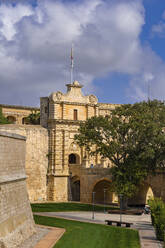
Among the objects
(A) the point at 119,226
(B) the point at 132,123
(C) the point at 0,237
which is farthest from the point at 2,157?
(B) the point at 132,123

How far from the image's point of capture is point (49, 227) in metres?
27.9

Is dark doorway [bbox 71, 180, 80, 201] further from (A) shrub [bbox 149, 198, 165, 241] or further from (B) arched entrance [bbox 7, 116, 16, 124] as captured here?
(A) shrub [bbox 149, 198, 165, 241]

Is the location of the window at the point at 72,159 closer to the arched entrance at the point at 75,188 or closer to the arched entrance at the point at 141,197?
the arched entrance at the point at 75,188

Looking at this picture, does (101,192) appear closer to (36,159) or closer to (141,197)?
(141,197)

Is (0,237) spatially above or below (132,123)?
below

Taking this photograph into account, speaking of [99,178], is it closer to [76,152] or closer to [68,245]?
[76,152]

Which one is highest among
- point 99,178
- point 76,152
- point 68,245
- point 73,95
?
point 73,95

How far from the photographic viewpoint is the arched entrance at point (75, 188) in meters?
49.7

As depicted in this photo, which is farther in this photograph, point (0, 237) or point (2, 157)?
point (2, 157)

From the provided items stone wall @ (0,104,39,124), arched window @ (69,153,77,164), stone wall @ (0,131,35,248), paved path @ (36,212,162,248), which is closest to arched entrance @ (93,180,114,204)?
arched window @ (69,153,77,164)

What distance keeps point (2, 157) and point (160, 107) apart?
828 inches

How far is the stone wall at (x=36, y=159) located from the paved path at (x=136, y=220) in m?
11.5

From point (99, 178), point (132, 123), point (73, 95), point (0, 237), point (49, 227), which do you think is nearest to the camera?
point (0, 237)

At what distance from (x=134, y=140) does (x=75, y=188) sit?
1632cm
